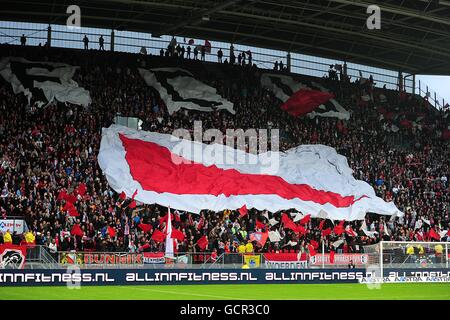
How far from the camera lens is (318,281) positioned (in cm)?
3522

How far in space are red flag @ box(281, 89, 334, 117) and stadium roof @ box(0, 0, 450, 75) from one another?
13.8 feet

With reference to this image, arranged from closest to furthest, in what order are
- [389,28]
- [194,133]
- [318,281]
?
[318,281], [194,133], [389,28]

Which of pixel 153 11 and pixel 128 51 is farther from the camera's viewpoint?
pixel 128 51

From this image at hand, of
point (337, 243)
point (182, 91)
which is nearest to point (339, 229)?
point (337, 243)

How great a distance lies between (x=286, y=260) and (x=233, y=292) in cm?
765

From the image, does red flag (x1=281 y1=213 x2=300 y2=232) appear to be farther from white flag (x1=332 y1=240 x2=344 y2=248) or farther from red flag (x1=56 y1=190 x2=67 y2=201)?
red flag (x1=56 y1=190 x2=67 y2=201)

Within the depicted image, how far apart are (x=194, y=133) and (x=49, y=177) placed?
10763 millimetres

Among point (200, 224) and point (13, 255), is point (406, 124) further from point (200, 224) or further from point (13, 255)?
point (13, 255)

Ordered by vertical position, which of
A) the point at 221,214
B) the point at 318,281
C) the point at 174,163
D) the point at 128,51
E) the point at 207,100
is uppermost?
the point at 128,51

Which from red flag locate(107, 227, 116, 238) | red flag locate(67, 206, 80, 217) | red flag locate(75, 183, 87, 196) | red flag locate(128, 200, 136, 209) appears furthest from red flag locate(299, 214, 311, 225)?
red flag locate(67, 206, 80, 217)

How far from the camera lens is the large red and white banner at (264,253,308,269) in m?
35.6
